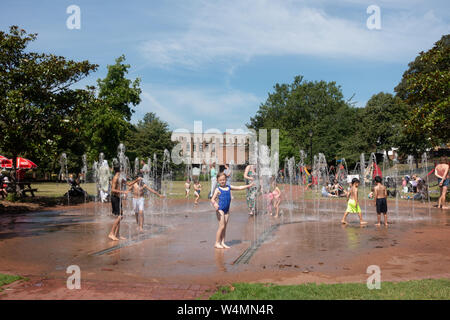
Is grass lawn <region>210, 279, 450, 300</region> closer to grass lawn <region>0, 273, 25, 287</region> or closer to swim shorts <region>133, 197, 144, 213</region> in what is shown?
grass lawn <region>0, 273, 25, 287</region>

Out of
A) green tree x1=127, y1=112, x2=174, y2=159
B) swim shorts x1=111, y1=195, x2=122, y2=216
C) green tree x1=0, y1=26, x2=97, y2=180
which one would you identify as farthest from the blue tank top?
green tree x1=127, y1=112, x2=174, y2=159

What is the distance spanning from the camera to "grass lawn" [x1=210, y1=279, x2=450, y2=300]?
16.4 feet

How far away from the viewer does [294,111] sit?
63.8m

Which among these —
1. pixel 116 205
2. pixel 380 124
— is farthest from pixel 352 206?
pixel 380 124

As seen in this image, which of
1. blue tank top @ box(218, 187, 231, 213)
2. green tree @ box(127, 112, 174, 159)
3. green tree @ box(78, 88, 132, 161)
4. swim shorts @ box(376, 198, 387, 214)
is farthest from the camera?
green tree @ box(127, 112, 174, 159)

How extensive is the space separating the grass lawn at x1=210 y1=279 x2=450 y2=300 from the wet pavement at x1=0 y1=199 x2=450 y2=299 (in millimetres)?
465

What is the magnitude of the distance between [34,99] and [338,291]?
660 inches

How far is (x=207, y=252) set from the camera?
27.0 feet

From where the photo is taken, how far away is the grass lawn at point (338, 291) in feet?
16.4

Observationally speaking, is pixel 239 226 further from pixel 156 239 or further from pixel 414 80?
pixel 414 80

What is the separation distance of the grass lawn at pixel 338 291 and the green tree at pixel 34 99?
14566 millimetres

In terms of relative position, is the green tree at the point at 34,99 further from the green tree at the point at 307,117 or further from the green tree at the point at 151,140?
the green tree at the point at 151,140

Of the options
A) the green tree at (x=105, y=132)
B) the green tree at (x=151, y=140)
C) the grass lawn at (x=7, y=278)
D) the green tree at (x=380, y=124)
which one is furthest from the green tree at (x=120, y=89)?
the grass lawn at (x=7, y=278)
